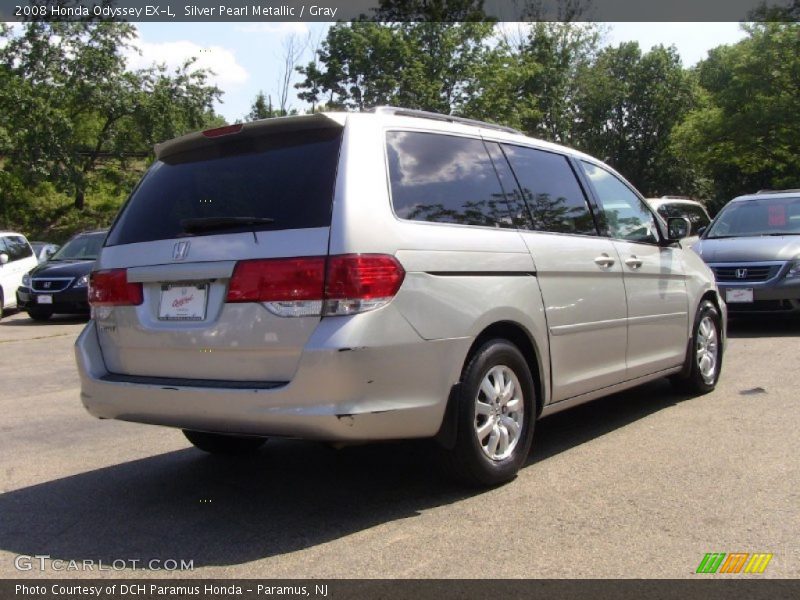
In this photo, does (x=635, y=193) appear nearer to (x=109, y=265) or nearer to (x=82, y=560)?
(x=109, y=265)

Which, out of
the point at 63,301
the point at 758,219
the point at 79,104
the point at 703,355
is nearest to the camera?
the point at 703,355

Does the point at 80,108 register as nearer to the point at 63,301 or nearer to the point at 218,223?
the point at 63,301

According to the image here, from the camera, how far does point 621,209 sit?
230 inches

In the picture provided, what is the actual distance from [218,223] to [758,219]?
9190 millimetres

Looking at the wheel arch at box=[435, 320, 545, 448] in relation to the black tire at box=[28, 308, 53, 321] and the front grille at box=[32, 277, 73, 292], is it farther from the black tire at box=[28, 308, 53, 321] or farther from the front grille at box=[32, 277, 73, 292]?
the black tire at box=[28, 308, 53, 321]

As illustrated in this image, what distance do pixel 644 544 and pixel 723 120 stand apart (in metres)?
34.2

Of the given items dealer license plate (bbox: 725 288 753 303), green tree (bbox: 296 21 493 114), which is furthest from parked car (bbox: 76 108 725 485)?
green tree (bbox: 296 21 493 114)

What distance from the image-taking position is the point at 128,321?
13.5 feet

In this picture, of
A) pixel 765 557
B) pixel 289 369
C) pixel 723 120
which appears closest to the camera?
pixel 765 557

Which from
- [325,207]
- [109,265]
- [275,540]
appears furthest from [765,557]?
[109,265]

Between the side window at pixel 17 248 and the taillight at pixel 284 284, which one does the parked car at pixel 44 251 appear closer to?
the side window at pixel 17 248

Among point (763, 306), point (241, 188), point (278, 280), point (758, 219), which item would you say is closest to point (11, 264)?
point (758, 219)

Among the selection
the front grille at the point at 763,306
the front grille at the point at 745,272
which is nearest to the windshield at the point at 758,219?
the front grille at the point at 745,272

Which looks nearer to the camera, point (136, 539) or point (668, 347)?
point (136, 539)
